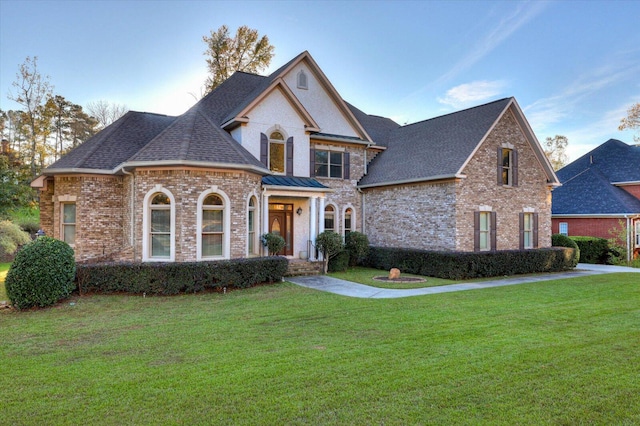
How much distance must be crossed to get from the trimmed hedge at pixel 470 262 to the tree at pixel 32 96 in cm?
3067

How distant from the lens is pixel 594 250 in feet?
72.6

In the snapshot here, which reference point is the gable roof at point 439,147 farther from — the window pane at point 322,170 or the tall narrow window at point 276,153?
A: the tall narrow window at point 276,153

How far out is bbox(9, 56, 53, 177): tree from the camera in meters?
32.0

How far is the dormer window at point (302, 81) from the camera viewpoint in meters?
18.9

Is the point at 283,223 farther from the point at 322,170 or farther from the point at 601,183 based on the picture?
the point at 601,183

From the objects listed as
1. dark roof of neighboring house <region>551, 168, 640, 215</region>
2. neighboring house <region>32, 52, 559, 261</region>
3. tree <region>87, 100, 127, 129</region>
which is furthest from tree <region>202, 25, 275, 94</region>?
dark roof of neighboring house <region>551, 168, 640, 215</region>

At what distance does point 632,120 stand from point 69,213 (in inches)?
1671

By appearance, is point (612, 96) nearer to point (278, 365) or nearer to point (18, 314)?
point (278, 365)

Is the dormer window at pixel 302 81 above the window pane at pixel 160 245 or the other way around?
above

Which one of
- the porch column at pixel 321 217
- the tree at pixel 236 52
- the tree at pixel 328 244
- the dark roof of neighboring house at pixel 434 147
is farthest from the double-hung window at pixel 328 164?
the tree at pixel 236 52

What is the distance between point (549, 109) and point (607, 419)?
26.1 metres

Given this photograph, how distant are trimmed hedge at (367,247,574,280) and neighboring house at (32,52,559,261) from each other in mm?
836

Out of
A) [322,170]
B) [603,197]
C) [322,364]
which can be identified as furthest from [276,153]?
[603,197]

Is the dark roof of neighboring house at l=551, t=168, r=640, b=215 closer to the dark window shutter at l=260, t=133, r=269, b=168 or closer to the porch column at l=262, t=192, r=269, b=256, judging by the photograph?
the dark window shutter at l=260, t=133, r=269, b=168
